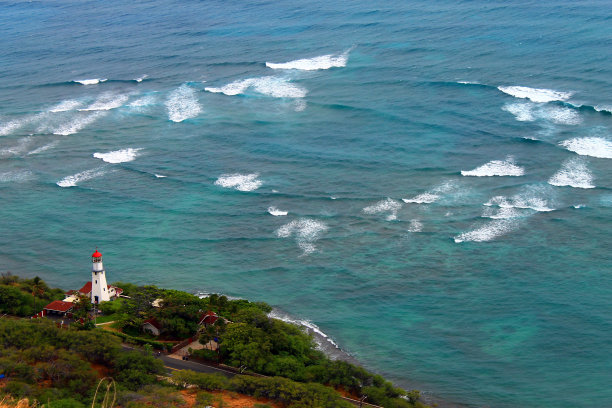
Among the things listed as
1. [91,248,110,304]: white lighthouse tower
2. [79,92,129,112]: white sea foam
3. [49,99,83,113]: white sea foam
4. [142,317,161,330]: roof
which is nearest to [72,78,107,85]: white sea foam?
[79,92,129,112]: white sea foam

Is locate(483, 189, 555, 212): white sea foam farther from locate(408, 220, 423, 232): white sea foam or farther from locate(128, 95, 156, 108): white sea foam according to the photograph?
locate(128, 95, 156, 108): white sea foam

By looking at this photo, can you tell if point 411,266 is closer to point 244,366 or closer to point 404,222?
point 404,222

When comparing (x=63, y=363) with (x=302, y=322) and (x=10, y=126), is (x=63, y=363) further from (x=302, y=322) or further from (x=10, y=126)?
(x=10, y=126)

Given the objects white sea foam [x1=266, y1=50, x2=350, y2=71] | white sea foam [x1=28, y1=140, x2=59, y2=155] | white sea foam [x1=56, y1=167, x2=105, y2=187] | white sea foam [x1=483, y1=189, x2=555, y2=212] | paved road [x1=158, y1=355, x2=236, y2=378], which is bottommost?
paved road [x1=158, y1=355, x2=236, y2=378]

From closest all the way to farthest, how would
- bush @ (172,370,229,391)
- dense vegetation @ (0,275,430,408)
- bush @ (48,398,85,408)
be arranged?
1. bush @ (48,398,85,408)
2. dense vegetation @ (0,275,430,408)
3. bush @ (172,370,229,391)

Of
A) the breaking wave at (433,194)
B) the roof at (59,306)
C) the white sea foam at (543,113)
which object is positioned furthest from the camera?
the white sea foam at (543,113)

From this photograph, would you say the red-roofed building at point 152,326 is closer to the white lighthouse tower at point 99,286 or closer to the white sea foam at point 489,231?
the white lighthouse tower at point 99,286

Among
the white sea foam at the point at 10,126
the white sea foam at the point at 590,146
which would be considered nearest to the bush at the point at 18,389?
the white sea foam at the point at 590,146
